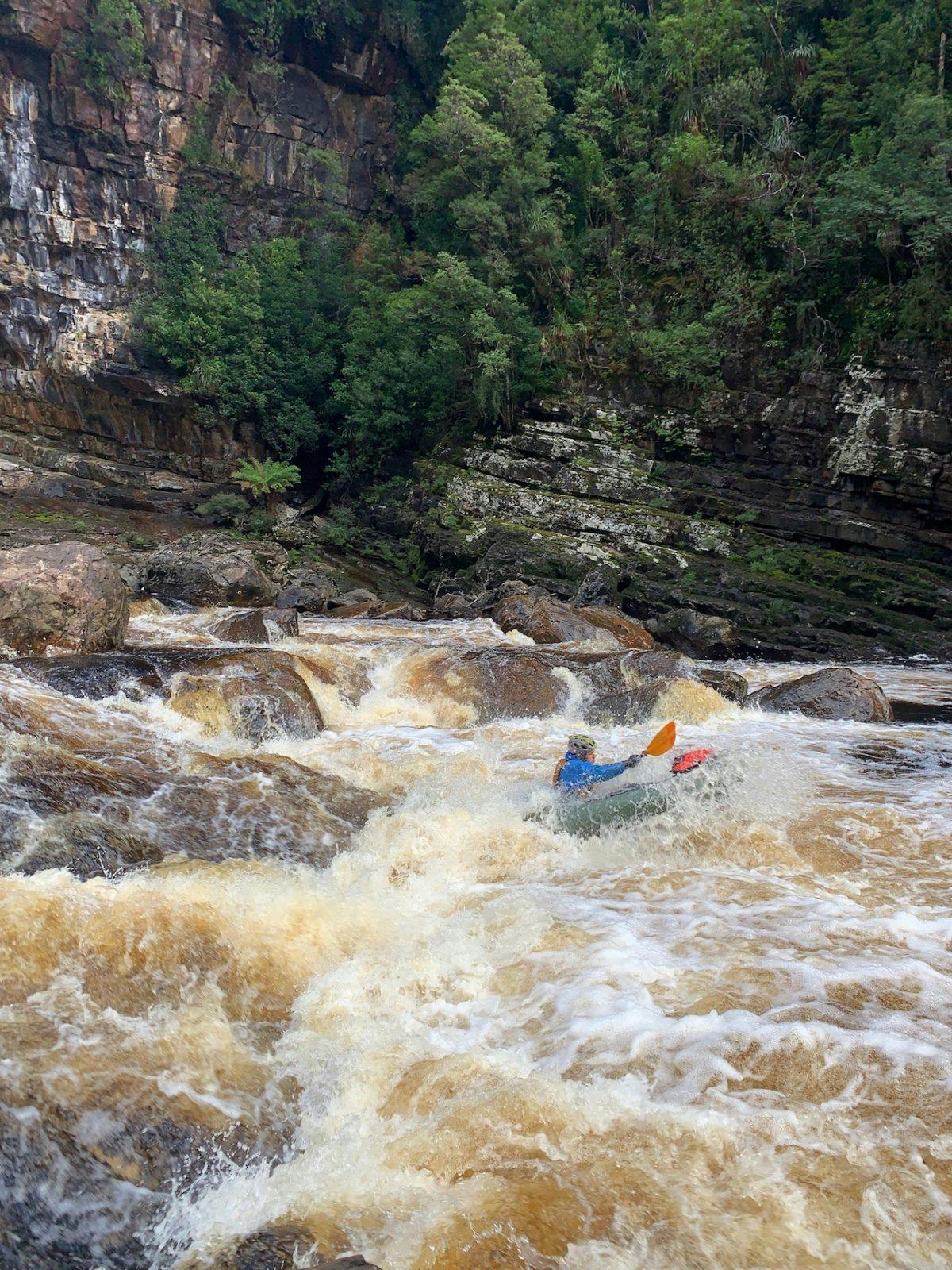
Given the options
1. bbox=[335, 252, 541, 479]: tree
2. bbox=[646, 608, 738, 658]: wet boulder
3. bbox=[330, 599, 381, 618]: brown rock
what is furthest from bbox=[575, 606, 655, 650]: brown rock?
bbox=[335, 252, 541, 479]: tree

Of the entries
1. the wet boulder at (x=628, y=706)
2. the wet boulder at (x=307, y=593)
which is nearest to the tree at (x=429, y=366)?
the wet boulder at (x=307, y=593)

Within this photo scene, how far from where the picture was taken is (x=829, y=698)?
10984 mm

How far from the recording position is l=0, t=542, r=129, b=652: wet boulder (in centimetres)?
953

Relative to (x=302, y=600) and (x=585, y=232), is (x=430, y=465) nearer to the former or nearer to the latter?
(x=302, y=600)

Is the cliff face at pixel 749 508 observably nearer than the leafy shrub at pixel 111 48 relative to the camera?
Yes

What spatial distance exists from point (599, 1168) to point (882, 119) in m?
23.6

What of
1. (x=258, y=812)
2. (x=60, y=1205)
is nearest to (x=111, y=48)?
(x=258, y=812)

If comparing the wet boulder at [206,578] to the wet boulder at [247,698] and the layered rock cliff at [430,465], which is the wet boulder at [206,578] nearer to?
the layered rock cliff at [430,465]

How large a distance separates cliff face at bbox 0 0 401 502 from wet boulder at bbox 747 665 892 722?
64.9 feet

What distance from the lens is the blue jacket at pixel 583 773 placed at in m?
6.77

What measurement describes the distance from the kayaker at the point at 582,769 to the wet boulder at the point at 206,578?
1042 cm

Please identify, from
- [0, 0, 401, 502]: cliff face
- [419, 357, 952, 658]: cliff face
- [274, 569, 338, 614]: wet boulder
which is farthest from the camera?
[0, 0, 401, 502]: cliff face

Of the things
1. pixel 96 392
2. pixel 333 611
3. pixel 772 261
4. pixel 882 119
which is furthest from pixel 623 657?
pixel 96 392

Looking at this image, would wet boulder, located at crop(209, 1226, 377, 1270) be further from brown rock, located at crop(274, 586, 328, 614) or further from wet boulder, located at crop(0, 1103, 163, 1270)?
brown rock, located at crop(274, 586, 328, 614)
